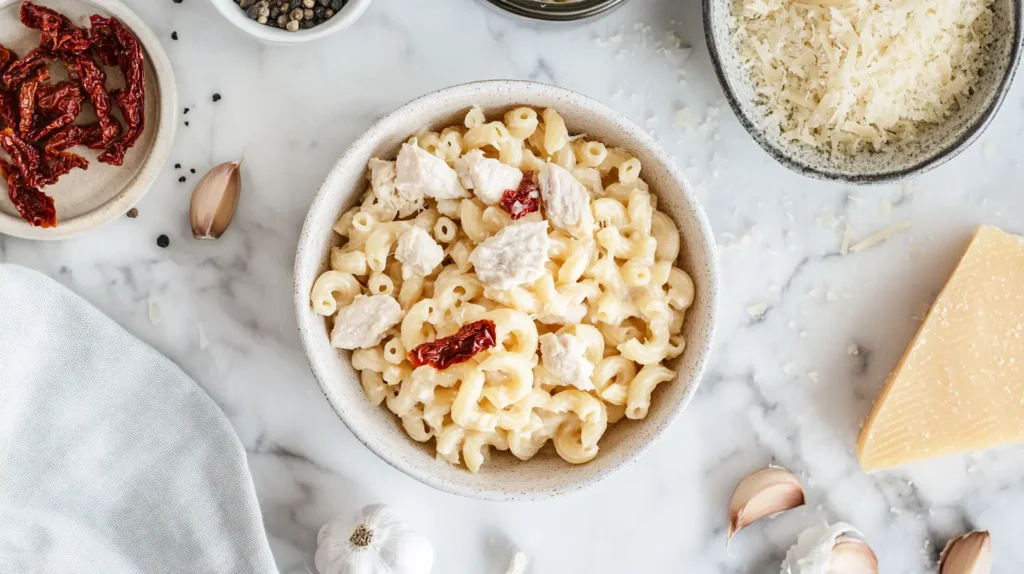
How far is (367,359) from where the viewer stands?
1.50 m

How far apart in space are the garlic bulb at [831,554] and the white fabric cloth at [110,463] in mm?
1042

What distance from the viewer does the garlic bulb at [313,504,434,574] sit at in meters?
1.58

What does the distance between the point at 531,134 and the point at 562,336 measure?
14.6 inches

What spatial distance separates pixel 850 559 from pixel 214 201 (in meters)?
1.42

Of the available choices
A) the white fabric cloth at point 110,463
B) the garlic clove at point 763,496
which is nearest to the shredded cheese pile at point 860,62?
the garlic clove at point 763,496

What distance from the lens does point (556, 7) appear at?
1547 mm

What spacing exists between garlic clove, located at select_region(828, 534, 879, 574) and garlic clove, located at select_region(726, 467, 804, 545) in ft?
0.37

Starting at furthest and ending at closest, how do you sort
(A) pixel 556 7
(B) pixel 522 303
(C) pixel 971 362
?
(C) pixel 971 362, (A) pixel 556 7, (B) pixel 522 303

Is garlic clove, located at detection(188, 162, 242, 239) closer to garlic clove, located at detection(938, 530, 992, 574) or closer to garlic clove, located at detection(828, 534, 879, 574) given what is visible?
garlic clove, located at detection(828, 534, 879, 574)

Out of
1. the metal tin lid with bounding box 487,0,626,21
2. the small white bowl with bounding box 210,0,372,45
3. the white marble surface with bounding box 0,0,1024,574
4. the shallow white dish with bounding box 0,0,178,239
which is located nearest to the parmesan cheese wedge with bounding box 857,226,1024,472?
the white marble surface with bounding box 0,0,1024,574

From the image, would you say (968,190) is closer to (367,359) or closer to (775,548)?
(775,548)

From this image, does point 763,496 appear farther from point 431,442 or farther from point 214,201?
point 214,201

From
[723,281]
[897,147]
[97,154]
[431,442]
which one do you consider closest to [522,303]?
[431,442]

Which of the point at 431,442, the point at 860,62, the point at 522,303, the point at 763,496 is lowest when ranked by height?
the point at 763,496
